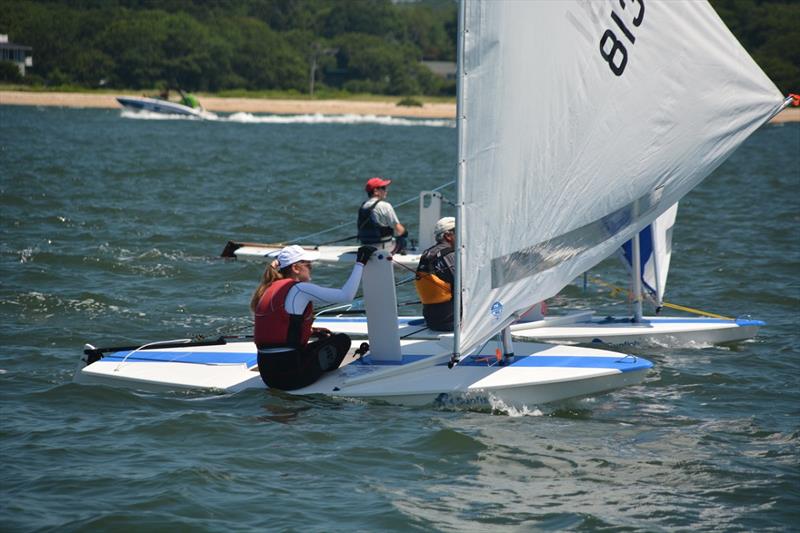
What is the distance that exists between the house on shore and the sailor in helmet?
77.5m

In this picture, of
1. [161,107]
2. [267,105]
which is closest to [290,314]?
[161,107]

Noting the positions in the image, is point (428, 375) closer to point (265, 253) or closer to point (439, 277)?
point (439, 277)

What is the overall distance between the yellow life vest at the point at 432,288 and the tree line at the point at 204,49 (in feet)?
205

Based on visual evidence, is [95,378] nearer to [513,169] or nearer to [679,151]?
[513,169]

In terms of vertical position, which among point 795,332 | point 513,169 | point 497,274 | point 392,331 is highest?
point 513,169

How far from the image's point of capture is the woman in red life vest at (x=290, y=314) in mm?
8148

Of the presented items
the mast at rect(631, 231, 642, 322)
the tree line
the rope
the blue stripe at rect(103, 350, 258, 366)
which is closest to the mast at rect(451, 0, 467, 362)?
the blue stripe at rect(103, 350, 258, 366)

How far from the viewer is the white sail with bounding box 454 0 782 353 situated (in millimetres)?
7449

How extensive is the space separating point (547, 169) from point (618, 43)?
1055 mm

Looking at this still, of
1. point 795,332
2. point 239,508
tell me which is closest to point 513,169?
point 239,508

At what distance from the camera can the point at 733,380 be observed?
9.86 m

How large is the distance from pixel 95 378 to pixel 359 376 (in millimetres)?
2210

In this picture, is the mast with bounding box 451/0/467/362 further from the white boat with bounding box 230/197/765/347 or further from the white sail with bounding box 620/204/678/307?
the white sail with bounding box 620/204/678/307

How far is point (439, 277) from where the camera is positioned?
9.43 metres
